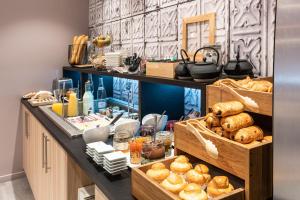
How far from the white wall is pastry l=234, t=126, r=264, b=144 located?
3031 millimetres

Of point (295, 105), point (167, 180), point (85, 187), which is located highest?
point (295, 105)

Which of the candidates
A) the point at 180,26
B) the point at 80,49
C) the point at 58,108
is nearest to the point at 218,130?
the point at 180,26

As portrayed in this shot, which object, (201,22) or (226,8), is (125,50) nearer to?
(201,22)

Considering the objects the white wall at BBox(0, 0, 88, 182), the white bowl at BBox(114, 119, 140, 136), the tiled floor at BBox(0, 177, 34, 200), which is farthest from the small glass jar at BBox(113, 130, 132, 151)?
the white wall at BBox(0, 0, 88, 182)

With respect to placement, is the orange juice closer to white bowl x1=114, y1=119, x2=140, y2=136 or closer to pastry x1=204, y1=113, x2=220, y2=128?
white bowl x1=114, y1=119, x2=140, y2=136

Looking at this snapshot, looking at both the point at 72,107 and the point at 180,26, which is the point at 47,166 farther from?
the point at 180,26

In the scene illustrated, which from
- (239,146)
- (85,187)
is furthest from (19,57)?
(239,146)

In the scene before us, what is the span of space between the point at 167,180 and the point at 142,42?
1.72 metres

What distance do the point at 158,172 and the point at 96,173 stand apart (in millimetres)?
409

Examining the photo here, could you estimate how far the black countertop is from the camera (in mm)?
1049

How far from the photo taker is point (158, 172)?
3.02ft

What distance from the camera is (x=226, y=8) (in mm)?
1534

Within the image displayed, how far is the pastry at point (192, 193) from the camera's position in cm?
78

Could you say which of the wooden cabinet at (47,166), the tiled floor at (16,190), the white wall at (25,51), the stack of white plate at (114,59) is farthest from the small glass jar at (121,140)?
the white wall at (25,51)
